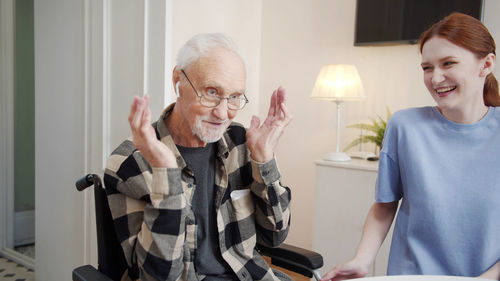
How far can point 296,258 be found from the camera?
137 centimetres

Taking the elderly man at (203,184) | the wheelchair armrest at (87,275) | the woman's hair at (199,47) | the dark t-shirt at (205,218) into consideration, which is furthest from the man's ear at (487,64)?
the wheelchair armrest at (87,275)

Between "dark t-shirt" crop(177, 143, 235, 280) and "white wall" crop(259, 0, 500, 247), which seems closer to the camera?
"dark t-shirt" crop(177, 143, 235, 280)

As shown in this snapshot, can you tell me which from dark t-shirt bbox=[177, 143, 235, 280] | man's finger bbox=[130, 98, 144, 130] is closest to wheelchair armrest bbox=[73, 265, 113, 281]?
dark t-shirt bbox=[177, 143, 235, 280]

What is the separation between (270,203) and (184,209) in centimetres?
31

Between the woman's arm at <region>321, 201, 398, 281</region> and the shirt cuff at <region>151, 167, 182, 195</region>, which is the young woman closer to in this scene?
the woman's arm at <region>321, 201, 398, 281</region>

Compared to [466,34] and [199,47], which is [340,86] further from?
[199,47]

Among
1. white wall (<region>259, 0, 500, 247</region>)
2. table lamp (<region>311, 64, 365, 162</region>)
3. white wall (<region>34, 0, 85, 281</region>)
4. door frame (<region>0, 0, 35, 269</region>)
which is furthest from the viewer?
door frame (<region>0, 0, 35, 269</region>)

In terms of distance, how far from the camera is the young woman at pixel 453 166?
46.9 inches

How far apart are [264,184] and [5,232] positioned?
9.80 ft

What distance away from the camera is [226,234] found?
1.35 m

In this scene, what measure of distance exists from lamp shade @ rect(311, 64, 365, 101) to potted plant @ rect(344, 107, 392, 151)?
22cm

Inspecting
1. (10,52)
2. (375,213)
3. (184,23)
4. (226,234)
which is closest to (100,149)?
(184,23)

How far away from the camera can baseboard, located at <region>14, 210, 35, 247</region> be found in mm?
3506

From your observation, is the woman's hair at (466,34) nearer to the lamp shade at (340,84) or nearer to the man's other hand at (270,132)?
the man's other hand at (270,132)
